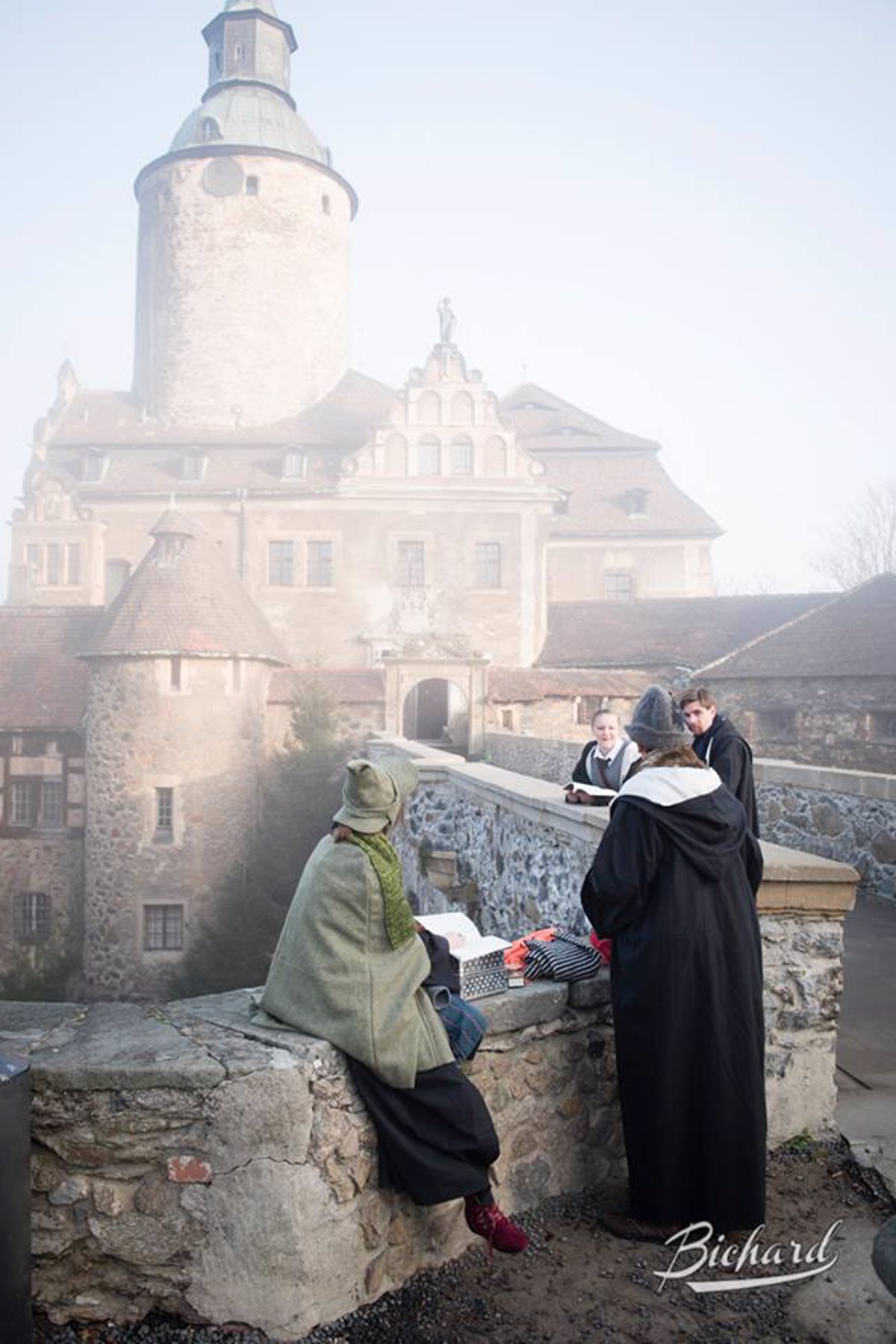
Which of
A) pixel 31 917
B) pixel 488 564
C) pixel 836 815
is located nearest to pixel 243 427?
pixel 488 564

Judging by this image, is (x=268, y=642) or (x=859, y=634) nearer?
(x=859, y=634)

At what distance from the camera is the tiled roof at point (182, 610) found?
22.7 meters

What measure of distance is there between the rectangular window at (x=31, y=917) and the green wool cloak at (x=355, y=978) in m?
22.8

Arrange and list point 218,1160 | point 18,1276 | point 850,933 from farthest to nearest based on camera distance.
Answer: point 850,933, point 218,1160, point 18,1276

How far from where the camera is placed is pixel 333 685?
972 inches

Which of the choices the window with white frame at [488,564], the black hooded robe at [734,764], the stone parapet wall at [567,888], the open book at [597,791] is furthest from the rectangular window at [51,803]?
the black hooded robe at [734,764]

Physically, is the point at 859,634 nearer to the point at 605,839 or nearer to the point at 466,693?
the point at 466,693

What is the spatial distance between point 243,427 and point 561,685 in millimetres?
17471

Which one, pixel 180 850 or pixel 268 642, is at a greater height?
pixel 268 642

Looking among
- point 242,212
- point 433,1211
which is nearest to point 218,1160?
point 433,1211

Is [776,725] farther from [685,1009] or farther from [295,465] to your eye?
[685,1009]

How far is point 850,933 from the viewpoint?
7.18m

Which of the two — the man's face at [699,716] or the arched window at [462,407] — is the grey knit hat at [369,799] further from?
the arched window at [462,407]

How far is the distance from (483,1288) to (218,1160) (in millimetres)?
1065
